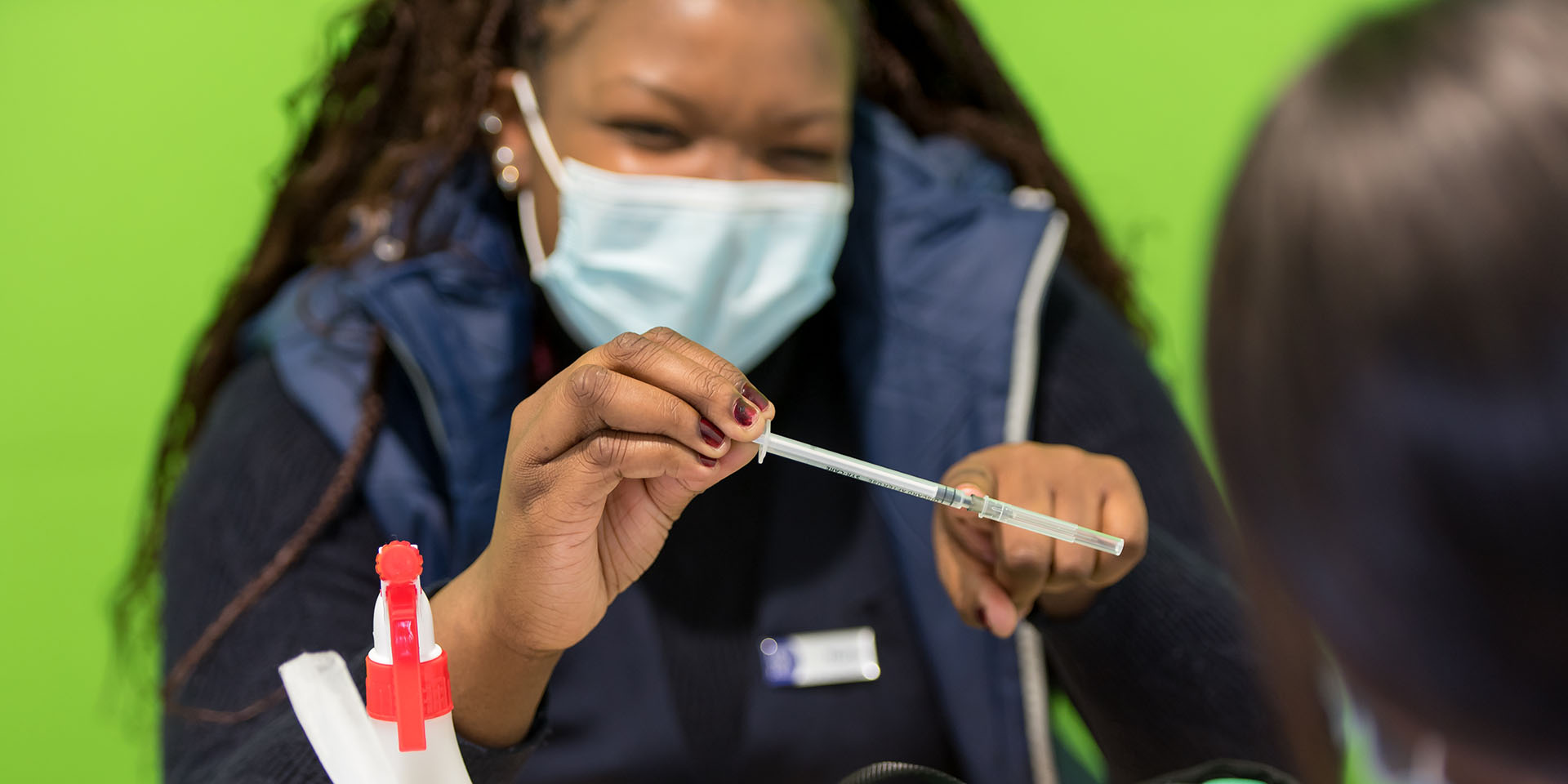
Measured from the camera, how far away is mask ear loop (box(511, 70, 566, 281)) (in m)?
0.87

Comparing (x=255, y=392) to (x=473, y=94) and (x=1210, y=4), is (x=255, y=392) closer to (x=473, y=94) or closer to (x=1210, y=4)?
(x=473, y=94)

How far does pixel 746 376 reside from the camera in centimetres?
63

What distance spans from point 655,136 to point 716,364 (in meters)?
0.34

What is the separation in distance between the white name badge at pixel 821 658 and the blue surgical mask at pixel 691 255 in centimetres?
21

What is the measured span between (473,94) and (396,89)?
14cm

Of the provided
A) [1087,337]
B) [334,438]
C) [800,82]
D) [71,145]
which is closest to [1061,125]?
[1087,337]

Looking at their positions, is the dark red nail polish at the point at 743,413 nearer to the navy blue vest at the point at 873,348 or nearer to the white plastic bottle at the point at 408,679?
the white plastic bottle at the point at 408,679

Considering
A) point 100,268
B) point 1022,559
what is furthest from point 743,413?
point 100,268

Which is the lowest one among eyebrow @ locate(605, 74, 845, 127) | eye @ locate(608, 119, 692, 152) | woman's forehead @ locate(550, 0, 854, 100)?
eye @ locate(608, 119, 692, 152)

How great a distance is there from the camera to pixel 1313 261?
0.34 meters

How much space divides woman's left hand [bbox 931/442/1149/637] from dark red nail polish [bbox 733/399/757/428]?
196 mm

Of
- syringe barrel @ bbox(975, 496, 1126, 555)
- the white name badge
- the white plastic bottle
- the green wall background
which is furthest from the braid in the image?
the white plastic bottle

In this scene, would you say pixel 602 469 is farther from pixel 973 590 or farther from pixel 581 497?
pixel 973 590

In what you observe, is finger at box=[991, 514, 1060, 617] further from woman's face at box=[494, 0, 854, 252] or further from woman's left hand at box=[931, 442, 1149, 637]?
woman's face at box=[494, 0, 854, 252]
